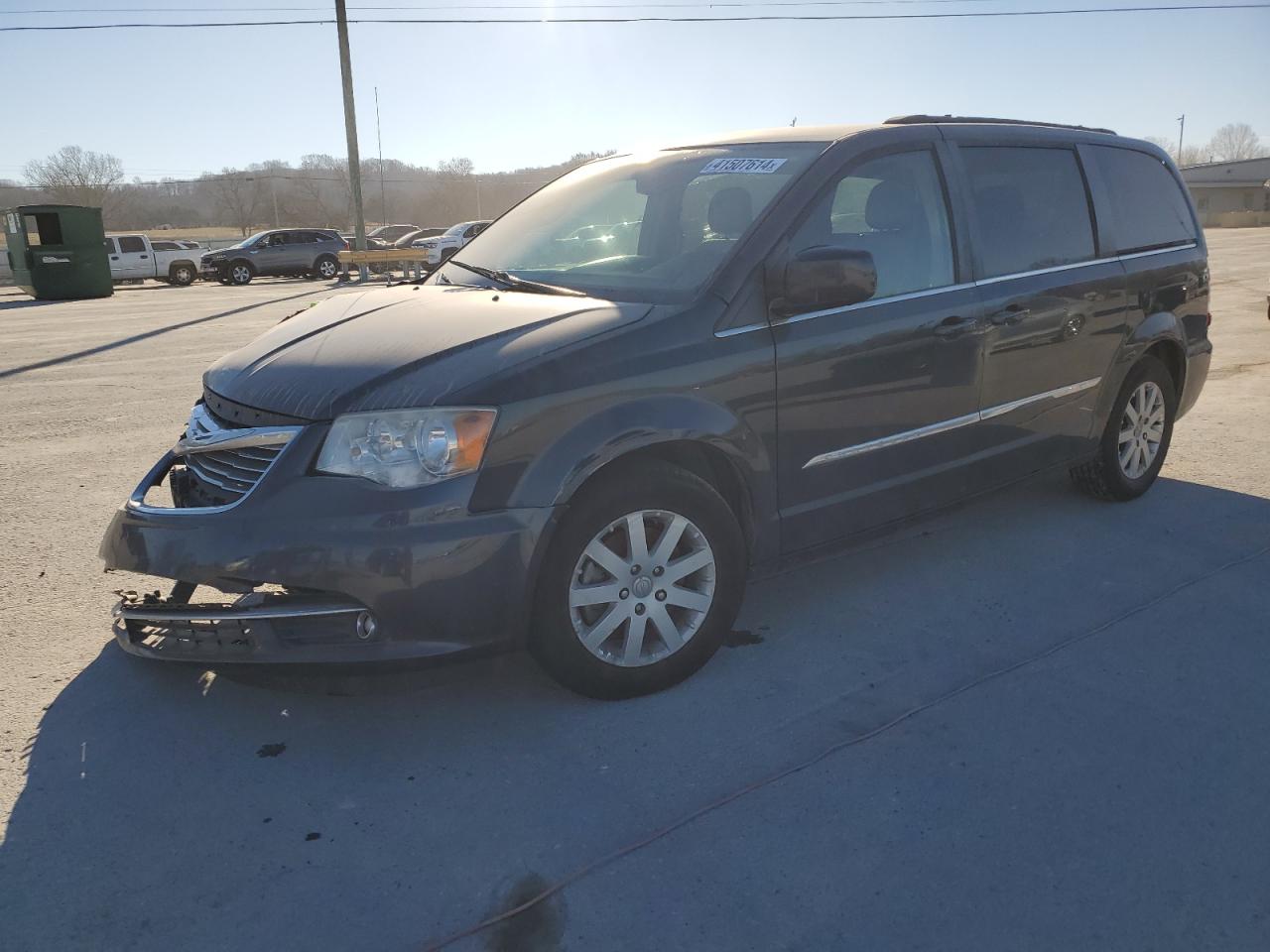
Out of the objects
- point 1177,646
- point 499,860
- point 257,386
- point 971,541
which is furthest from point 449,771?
point 971,541

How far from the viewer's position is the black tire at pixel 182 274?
30.9 meters

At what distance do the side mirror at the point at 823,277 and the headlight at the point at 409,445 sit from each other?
1123mm

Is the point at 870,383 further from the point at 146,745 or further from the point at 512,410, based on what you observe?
the point at 146,745

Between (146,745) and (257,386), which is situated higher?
(257,386)

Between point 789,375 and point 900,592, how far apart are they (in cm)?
122

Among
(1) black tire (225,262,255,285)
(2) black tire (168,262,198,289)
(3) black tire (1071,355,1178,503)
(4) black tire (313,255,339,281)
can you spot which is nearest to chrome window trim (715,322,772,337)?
(3) black tire (1071,355,1178,503)

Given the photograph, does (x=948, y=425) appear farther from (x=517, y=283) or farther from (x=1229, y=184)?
(x=1229, y=184)

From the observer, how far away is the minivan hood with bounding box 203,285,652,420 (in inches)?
114

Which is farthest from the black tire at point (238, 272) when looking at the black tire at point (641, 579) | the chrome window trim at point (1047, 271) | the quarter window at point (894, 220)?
the black tire at point (641, 579)

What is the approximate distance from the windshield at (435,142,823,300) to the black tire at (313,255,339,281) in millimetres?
29277

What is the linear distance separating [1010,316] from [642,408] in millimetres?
1941

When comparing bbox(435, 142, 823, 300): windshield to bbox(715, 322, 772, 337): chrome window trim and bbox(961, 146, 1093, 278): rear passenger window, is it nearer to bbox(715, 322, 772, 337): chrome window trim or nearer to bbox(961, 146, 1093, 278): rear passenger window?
bbox(715, 322, 772, 337): chrome window trim

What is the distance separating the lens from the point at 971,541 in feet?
15.6

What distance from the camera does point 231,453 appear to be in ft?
10.0
